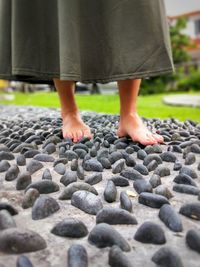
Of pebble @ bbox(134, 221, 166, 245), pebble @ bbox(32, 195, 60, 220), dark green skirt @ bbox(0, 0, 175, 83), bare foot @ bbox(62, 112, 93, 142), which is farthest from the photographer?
bare foot @ bbox(62, 112, 93, 142)

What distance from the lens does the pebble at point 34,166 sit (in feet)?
4.02

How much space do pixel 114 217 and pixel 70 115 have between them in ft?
3.38

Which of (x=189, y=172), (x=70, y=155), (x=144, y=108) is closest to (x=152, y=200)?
(x=189, y=172)

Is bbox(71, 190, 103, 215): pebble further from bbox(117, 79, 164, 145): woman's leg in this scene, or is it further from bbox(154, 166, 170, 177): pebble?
bbox(117, 79, 164, 145): woman's leg

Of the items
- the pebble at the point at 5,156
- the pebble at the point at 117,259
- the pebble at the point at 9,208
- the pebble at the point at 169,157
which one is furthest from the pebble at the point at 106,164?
the pebble at the point at 117,259

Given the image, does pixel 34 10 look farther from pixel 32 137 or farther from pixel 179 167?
pixel 179 167

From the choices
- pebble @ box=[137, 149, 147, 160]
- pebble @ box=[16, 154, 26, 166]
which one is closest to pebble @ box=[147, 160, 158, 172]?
pebble @ box=[137, 149, 147, 160]

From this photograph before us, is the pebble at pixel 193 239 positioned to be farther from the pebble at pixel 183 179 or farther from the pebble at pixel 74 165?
the pebble at pixel 74 165

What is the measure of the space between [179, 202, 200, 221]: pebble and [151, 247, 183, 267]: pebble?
0.62 feet

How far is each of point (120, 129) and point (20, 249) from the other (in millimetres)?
1033

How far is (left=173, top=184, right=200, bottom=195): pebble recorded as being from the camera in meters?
1.05

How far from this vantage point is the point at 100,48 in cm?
150

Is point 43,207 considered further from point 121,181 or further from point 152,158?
point 152,158

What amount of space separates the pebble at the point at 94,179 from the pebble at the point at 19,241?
38 cm
